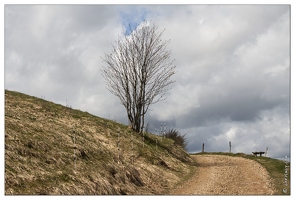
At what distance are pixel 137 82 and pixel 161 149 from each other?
8.01 metres

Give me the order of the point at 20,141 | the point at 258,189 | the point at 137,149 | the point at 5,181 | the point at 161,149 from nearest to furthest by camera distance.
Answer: the point at 5,181 → the point at 20,141 → the point at 258,189 → the point at 137,149 → the point at 161,149

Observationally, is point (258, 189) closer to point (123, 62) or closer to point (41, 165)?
point (41, 165)

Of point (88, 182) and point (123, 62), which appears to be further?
point (123, 62)

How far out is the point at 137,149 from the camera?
2827cm

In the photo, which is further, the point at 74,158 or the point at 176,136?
the point at 176,136

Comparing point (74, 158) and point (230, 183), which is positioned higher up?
point (74, 158)

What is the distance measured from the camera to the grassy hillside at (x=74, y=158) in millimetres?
14961

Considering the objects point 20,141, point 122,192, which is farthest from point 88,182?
point 20,141

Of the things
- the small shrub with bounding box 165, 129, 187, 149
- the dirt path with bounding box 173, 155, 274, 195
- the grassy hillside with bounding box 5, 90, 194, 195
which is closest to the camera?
the grassy hillside with bounding box 5, 90, 194, 195

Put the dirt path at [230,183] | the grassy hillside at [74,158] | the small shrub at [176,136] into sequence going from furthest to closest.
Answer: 1. the small shrub at [176,136]
2. the dirt path at [230,183]
3. the grassy hillside at [74,158]

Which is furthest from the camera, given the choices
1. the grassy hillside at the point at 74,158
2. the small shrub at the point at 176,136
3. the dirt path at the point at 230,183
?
the small shrub at the point at 176,136

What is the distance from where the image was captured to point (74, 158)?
19.1 m

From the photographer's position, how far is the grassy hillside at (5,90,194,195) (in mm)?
14961

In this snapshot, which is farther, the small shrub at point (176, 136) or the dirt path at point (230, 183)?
the small shrub at point (176, 136)
